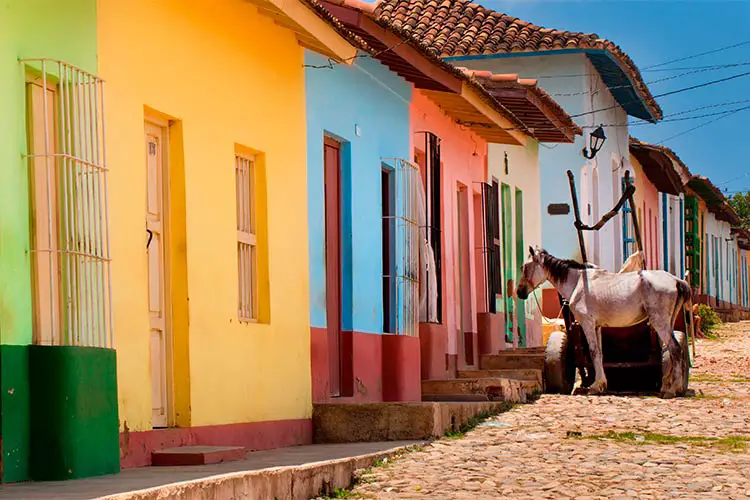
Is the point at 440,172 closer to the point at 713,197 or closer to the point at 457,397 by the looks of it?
the point at 457,397

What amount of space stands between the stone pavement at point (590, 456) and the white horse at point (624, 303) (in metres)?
0.88

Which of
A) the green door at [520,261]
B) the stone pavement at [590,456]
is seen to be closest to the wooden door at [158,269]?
Answer: the stone pavement at [590,456]

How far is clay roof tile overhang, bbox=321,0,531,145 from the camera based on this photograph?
499 inches

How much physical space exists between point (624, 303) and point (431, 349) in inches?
103

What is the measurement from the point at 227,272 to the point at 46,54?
2.99m

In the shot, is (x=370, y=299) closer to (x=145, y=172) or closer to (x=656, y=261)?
(x=145, y=172)

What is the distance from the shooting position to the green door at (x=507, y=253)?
2122 centimetres

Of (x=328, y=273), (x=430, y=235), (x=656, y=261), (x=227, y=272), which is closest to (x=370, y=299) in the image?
(x=328, y=273)

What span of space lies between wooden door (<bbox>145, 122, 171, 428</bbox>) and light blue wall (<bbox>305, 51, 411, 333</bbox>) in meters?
2.80

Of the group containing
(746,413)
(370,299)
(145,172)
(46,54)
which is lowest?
(746,413)

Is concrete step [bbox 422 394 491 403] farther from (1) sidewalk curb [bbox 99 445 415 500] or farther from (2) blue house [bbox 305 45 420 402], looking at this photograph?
(1) sidewalk curb [bbox 99 445 415 500]

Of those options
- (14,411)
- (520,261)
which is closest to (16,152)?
(14,411)

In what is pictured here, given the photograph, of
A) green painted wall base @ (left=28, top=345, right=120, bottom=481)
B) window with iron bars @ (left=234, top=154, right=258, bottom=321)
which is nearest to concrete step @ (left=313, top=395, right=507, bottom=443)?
window with iron bars @ (left=234, top=154, right=258, bottom=321)

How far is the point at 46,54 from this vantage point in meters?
7.93
